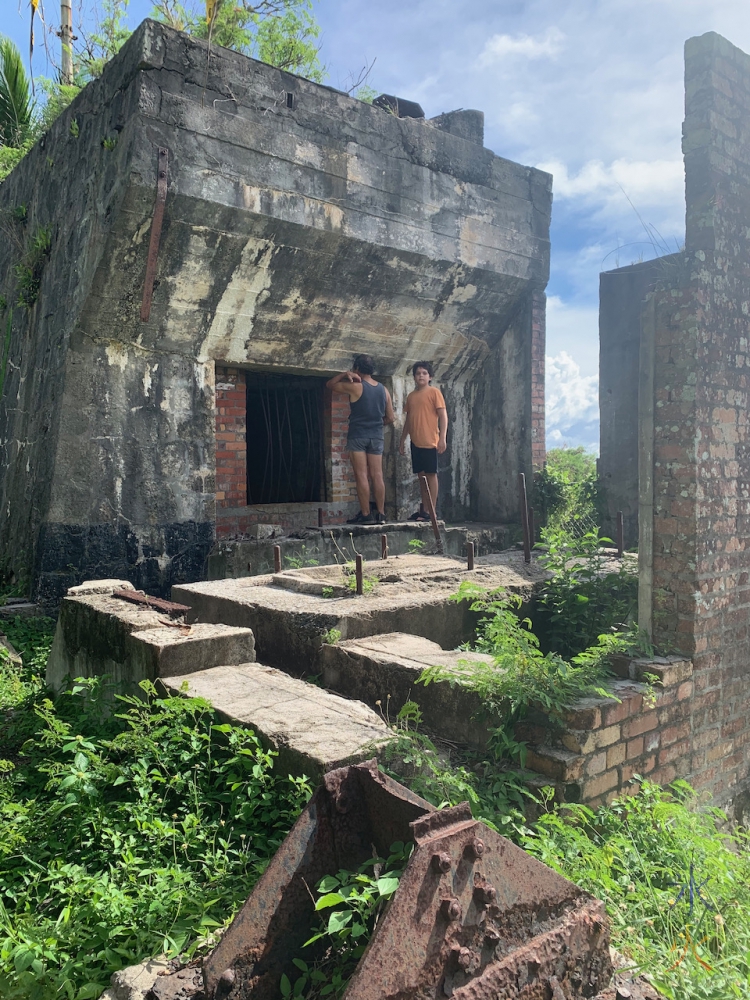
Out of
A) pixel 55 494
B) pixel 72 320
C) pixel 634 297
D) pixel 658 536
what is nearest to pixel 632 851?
pixel 658 536

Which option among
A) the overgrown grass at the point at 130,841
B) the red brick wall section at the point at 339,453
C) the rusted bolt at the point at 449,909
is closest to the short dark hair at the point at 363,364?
the red brick wall section at the point at 339,453

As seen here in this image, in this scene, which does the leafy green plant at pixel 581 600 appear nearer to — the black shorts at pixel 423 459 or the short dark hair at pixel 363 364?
the black shorts at pixel 423 459

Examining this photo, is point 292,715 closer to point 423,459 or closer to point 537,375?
point 423,459

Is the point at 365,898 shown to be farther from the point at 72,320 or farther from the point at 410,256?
the point at 410,256

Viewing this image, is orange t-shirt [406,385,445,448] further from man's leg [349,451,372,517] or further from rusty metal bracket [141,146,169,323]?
rusty metal bracket [141,146,169,323]

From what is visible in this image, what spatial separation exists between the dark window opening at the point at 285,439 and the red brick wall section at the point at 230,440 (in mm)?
708

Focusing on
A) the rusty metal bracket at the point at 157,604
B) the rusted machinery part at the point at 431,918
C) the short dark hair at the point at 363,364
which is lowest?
the rusted machinery part at the point at 431,918

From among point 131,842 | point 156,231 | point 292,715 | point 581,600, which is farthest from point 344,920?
point 156,231

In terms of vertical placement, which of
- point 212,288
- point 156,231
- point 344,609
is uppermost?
point 156,231

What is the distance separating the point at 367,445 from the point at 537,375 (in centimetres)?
260

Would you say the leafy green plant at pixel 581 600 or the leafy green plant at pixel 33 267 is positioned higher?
the leafy green plant at pixel 33 267

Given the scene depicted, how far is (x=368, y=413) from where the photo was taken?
8391 mm

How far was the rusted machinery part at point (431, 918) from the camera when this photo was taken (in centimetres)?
170

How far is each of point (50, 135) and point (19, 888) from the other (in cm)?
795
